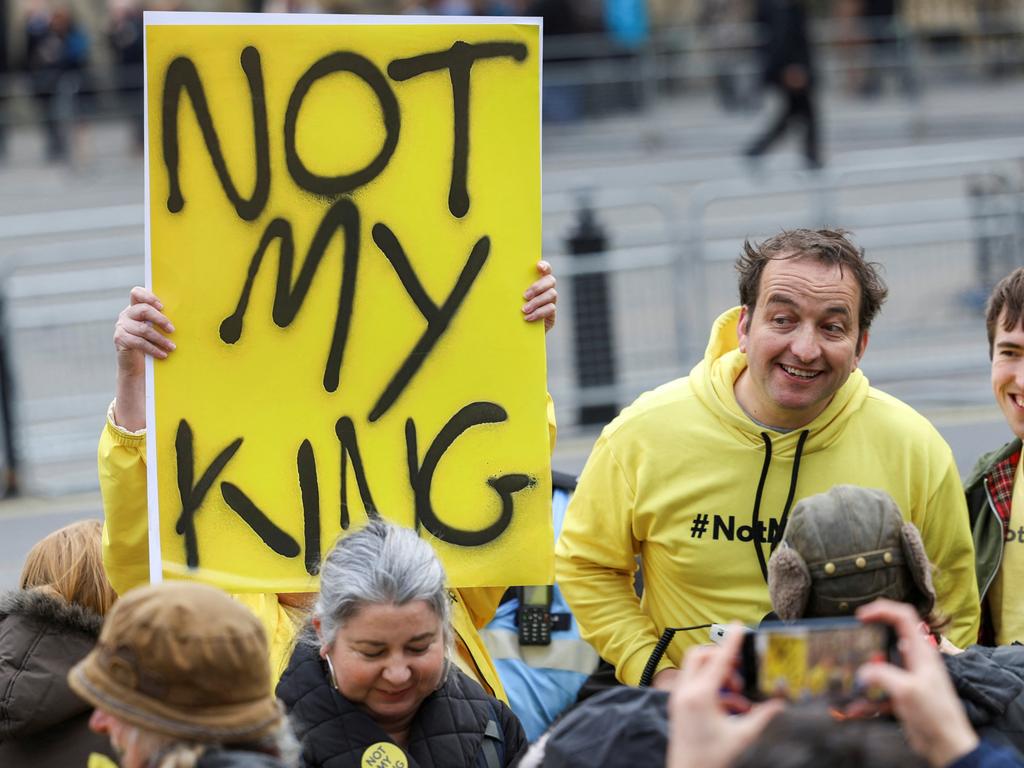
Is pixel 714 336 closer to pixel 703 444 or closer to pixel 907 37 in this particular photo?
pixel 703 444

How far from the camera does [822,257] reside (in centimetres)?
378

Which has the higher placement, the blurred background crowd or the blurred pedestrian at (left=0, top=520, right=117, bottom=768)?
the blurred background crowd

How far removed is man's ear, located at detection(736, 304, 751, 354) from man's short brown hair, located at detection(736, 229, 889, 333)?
0.02 meters

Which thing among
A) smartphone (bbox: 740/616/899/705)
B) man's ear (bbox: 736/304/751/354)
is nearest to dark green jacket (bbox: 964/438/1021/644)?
man's ear (bbox: 736/304/751/354)

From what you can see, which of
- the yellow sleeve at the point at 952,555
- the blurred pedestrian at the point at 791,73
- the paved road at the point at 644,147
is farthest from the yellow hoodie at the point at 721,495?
A: the blurred pedestrian at the point at 791,73

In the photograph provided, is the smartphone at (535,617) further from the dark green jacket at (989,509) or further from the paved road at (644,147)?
the paved road at (644,147)

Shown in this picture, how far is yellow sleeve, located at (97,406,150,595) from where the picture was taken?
380cm

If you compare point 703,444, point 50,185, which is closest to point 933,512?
point 703,444

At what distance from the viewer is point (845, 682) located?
7.93 feet

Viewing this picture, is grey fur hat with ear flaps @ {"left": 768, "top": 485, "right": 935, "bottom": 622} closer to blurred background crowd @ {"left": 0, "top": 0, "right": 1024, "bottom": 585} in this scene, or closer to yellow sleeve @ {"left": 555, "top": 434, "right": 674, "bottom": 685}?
yellow sleeve @ {"left": 555, "top": 434, "right": 674, "bottom": 685}

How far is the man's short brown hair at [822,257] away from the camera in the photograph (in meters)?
3.79

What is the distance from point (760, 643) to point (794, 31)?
1462 centimetres

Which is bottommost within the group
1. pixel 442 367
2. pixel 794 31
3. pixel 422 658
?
pixel 422 658

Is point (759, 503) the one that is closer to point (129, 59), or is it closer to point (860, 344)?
point (860, 344)
